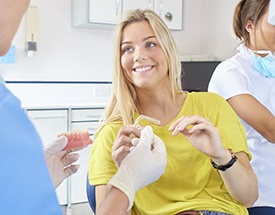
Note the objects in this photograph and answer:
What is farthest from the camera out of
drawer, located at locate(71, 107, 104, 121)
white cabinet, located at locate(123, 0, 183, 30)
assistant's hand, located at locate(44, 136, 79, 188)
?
white cabinet, located at locate(123, 0, 183, 30)

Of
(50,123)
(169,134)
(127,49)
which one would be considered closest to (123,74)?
(127,49)

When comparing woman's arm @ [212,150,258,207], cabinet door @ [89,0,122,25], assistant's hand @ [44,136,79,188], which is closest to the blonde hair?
woman's arm @ [212,150,258,207]

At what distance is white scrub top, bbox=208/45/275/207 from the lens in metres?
1.40

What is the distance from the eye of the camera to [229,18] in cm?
427

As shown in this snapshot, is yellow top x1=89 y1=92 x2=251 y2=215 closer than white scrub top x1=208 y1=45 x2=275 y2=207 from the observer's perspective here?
Yes

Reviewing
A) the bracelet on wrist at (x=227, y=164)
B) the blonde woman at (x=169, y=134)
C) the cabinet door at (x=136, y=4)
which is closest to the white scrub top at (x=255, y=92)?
the blonde woman at (x=169, y=134)

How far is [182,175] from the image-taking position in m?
1.21

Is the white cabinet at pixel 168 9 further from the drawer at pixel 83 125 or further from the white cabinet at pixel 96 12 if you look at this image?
the drawer at pixel 83 125

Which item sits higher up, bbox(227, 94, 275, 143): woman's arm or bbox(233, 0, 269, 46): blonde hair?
bbox(233, 0, 269, 46): blonde hair

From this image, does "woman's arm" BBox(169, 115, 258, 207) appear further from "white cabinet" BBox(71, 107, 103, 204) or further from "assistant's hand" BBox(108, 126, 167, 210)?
"white cabinet" BBox(71, 107, 103, 204)

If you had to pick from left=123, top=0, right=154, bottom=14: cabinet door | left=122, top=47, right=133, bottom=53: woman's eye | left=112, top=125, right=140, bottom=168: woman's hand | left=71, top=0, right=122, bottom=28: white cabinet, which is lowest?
left=112, top=125, right=140, bottom=168: woman's hand

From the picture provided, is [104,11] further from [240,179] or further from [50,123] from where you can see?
[240,179]

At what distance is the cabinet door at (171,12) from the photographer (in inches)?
156

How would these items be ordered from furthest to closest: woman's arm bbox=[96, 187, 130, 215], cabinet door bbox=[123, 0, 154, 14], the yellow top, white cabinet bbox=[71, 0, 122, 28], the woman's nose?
cabinet door bbox=[123, 0, 154, 14], white cabinet bbox=[71, 0, 122, 28], the woman's nose, the yellow top, woman's arm bbox=[96, 187, 130, 215]
